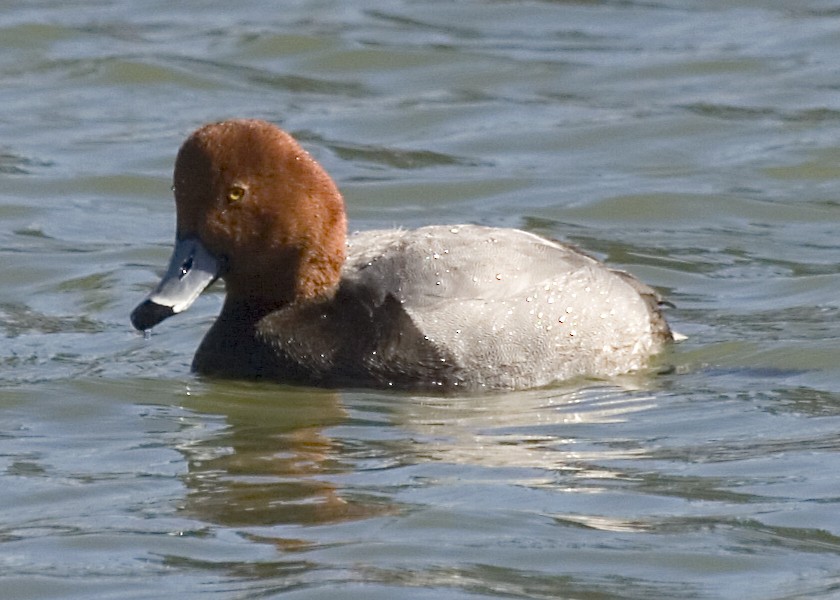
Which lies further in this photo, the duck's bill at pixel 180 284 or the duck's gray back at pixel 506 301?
the duck's gray back at pixel 506 301

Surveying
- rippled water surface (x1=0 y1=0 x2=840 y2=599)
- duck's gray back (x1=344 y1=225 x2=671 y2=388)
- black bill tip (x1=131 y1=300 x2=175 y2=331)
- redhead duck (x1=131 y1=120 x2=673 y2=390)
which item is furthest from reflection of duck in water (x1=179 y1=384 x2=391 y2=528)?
duck's gray back (x1=344 y1=225 x2=671 y2=388)

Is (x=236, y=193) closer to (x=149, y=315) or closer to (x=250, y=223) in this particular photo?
(x=250, y=223)

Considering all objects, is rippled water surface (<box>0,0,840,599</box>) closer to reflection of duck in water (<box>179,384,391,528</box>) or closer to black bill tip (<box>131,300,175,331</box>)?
reflection of duck in water (<box>179,384,391,528</box>)

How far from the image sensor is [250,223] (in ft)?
25.9

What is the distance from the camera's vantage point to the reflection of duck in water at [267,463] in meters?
6.24

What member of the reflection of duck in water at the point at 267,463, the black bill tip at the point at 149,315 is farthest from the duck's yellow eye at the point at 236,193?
the reflection of duck in water at the point at 267,463

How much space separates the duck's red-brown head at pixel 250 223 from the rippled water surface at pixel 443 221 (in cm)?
44

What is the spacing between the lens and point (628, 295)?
28.2 ft

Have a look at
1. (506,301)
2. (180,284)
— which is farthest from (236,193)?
(506,301)

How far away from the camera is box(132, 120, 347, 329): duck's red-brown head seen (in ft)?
25.5

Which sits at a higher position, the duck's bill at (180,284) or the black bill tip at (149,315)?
the duck's bill at (180,284)

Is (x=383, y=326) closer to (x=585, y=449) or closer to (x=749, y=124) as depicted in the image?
(x=585, y=449)

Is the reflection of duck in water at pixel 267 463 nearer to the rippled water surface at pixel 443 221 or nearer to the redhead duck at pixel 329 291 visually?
the rippled water surface at pixel 443 221

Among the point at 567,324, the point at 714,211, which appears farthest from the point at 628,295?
the point at 714,211
